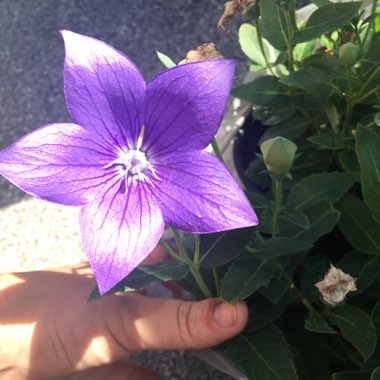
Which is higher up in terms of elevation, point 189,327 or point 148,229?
point 148,229

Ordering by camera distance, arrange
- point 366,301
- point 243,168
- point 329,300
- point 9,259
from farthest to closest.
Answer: point 9,259 → point 243,168 → point 366,301 → point 329,300

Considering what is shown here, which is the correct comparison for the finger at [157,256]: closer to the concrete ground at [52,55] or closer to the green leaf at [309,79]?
the green leaf at [309,79]

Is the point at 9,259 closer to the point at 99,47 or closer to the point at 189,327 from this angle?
the point at 189,327

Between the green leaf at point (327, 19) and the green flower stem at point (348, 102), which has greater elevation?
the green leaf at point (327, 19)

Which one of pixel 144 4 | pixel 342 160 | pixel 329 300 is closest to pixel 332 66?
pixel 342 160

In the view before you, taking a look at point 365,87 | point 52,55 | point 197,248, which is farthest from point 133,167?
point 52,55

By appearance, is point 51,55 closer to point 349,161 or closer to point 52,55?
point 52,55

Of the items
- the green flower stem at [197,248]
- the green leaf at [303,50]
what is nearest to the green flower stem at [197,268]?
the green flower stem at [197,248]
